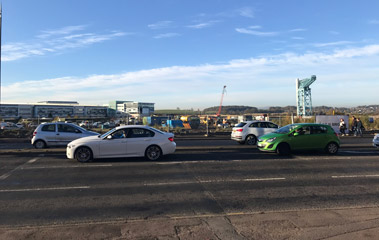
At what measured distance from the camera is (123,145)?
37.9ft

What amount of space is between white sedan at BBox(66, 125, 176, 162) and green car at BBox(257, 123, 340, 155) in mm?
4583

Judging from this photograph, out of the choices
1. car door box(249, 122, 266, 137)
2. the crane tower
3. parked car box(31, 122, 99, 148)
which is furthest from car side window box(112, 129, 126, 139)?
the crane tower

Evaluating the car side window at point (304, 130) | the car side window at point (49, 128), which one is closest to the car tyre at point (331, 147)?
the car side window at point (304, 130)

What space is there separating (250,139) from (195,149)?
4104 millimetres

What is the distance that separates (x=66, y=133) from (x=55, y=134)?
2.00ft

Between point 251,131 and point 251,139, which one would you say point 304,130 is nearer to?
point 251,131

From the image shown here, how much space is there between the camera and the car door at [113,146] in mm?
11500

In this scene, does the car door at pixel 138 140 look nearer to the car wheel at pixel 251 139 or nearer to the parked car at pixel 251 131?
the parked car at pixel 251 131

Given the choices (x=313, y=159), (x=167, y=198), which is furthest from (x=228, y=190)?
(x=313, y=159)

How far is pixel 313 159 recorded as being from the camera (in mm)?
12227

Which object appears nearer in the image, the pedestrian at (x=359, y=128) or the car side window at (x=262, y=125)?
the car side window at (x=262, y=125)

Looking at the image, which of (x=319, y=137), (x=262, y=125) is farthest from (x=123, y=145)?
(x=262, y=125)

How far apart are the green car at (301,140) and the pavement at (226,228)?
7455 millimetres

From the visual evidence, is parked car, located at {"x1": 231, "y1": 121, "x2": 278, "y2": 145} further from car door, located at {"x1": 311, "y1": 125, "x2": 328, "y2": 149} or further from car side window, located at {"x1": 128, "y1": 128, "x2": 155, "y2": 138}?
car side window, located at {"x1": 128, "y1": 128, "x2": 155, "y2": 138}
